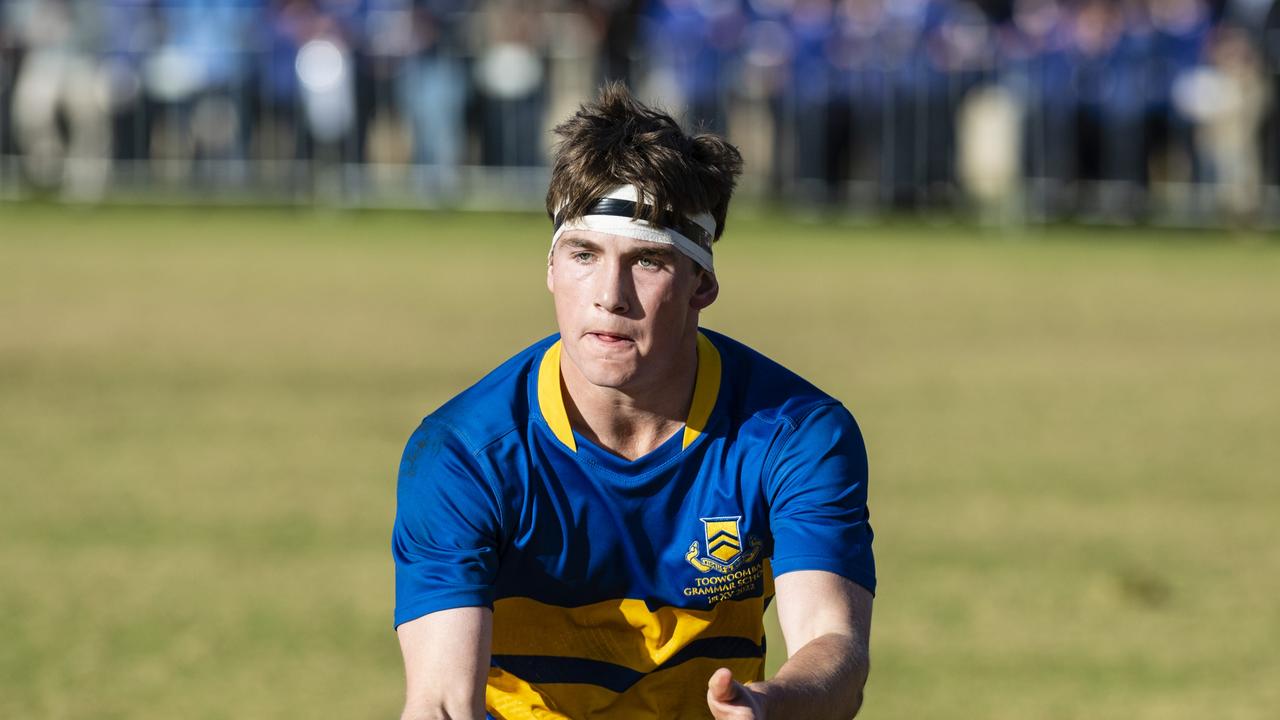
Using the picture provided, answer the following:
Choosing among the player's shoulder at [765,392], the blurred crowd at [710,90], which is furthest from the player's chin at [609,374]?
the blurred crowd at [710,90]

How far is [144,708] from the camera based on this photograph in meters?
7.15

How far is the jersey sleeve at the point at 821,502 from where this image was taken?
15.4 ft

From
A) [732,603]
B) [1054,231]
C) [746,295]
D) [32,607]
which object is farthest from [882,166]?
[732,603]

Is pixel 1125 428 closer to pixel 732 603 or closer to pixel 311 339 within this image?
pixel 311 339

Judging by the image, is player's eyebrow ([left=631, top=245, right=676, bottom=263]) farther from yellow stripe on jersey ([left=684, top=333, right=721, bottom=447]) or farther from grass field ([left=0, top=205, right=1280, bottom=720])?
grass field ([left=0, top=205, right=1280, bottom=720])

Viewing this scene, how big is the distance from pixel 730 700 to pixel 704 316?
12.6 meters

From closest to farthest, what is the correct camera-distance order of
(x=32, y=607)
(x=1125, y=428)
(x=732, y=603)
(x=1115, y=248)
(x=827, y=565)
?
(x=827, y=565)
(x=732, y=603)
(x=32, y=607)
(x=1125, y=428)
(x=1115, y=248)

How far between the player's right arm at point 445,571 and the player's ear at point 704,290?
0.59 metres

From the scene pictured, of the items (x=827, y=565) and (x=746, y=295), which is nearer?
(x=827, y=565)

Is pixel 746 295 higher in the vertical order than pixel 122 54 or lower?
lower

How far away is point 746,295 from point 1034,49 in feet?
21.2

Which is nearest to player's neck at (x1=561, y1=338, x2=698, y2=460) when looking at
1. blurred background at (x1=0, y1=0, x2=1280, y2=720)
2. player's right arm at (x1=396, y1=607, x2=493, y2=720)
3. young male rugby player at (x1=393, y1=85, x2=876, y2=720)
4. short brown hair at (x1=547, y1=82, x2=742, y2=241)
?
young male rugby player at (x1=393, y1=85, x2=876, y2=720)

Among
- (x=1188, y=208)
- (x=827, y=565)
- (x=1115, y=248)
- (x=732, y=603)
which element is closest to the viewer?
(x=827, y=565)

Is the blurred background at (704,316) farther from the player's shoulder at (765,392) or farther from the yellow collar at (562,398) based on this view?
the yellow collar at (562,398)
